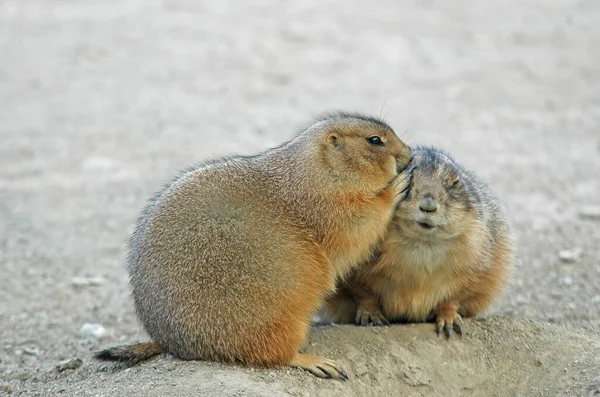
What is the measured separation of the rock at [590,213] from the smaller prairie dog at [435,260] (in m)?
3.25

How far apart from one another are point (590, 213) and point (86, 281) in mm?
4610

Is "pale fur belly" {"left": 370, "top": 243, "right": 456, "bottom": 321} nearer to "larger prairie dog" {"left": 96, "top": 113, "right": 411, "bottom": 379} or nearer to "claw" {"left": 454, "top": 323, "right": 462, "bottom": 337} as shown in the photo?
"claw" {"left": 454, "top": 323, "right": 462, "bottom": 337}

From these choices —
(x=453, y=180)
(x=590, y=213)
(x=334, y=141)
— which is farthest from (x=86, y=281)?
(x=590, y=213)

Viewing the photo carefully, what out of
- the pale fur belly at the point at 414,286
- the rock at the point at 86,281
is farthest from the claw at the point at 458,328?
the rock at the point at 86,281

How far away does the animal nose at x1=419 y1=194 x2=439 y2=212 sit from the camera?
5.03 m

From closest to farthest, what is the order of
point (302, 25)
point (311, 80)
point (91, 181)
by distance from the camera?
point (91, 181)
point (311, 80)
point (302, 25)

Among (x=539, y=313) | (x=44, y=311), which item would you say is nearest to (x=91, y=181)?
(x=44, y=311)

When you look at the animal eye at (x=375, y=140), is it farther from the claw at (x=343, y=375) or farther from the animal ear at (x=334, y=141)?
the claw at (x=343, y=375)

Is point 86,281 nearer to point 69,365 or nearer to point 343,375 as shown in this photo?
point 69,365

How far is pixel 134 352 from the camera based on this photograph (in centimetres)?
516

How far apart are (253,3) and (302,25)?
1.19 m

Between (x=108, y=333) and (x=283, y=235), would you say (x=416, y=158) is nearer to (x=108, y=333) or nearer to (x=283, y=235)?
(x=283, y=235)

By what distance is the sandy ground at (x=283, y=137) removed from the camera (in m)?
5.38

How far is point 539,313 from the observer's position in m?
6.84
